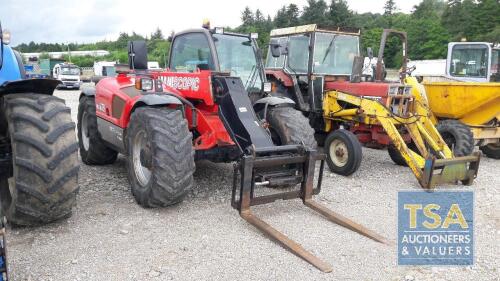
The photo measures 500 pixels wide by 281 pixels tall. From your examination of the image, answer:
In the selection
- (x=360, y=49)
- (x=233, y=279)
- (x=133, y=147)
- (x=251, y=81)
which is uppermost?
(x=360, y=49)

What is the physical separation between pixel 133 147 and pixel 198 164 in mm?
1701

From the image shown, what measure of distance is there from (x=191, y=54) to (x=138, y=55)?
0.90 metres

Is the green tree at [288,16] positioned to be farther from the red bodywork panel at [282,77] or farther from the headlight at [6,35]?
the headlight at [6,35]

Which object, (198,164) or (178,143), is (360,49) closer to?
(198,164)

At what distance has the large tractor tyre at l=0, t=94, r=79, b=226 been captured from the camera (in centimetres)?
343

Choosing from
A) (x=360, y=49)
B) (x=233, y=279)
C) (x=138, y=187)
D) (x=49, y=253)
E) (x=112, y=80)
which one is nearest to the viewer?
(x=233, y=279)

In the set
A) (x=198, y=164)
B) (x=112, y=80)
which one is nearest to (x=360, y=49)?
(x=198, y=164)

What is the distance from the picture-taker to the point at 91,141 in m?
6.61

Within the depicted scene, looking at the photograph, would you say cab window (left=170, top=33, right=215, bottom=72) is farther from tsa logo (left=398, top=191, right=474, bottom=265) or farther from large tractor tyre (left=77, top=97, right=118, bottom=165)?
tsa logo (left=398, top=191, right=474, bottom=265)

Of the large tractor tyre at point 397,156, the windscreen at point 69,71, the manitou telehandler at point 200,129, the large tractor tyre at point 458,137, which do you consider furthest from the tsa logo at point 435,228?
the windscreen at point 69,71

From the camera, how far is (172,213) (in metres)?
4.66

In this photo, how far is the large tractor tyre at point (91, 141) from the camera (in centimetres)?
660

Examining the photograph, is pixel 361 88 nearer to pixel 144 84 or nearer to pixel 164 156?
pixel 144 84

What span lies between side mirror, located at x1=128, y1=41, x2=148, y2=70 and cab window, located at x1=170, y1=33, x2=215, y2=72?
1.34 feet
